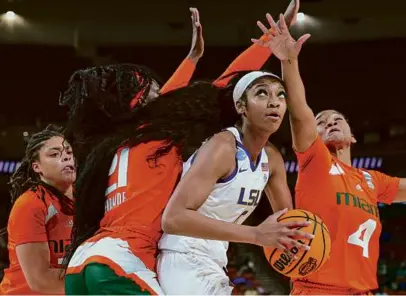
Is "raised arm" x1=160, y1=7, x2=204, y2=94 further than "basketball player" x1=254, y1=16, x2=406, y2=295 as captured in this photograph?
Yes

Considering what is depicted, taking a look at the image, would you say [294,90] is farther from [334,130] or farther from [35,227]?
[35,227]

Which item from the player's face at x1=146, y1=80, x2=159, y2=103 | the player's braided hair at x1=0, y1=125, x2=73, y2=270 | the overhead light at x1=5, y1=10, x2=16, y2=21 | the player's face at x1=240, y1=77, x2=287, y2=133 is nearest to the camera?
the player's face at x1=240, y1=77, x2=287, y2=133

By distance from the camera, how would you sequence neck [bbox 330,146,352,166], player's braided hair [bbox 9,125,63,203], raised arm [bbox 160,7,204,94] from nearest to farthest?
raised arm [bbox 160,7,204,94], player's braided hair [bbox 9,125,63,203], neck [bbox 330,146,352,166]

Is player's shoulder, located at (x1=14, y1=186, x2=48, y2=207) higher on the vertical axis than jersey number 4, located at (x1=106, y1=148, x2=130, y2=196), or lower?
lower

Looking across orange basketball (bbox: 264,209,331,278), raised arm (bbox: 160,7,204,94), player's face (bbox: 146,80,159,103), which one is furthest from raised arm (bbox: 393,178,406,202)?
player's face (bbox: 146,80,159,103)

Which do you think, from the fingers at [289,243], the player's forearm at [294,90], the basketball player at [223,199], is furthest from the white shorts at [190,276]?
the player's forearm at [294,90]

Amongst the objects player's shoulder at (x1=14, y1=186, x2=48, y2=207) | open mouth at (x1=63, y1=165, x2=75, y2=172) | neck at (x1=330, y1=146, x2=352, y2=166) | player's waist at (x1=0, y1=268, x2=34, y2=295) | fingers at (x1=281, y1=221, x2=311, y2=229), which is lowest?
player's waist at (x1=0, y1=268, x2=34, y2=295)

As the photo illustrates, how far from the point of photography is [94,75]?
9.95ft

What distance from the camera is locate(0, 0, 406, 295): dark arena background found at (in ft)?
44.8

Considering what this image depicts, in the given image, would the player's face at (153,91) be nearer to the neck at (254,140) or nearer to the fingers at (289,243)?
the neck at (254,140)

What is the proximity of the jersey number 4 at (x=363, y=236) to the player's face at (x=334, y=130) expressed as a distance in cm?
56

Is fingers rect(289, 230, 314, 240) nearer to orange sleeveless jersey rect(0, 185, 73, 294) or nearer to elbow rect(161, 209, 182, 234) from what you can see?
elbow rect(161, 209, 182, 234)

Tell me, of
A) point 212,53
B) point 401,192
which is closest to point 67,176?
point 401,192

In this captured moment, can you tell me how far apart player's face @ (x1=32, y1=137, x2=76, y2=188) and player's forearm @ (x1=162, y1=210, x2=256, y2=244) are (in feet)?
4.78
